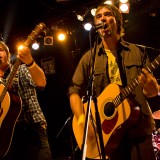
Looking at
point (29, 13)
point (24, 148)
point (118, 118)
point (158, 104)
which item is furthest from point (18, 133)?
point (29, 13)

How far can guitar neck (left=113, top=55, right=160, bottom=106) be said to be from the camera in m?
3.07

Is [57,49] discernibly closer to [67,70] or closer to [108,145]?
[67,70]

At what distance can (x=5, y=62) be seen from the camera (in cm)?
416

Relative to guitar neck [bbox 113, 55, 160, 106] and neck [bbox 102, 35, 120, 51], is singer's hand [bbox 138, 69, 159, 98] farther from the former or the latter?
neck [bbox 102, 35, 120, 51]

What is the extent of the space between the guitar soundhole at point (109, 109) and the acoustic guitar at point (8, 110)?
1.07m

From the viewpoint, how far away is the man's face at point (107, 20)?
343 cm

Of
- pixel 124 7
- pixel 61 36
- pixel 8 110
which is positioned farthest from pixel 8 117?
pixel 61 36

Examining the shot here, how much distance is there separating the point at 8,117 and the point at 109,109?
4.14ft

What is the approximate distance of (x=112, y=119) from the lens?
3283 mm

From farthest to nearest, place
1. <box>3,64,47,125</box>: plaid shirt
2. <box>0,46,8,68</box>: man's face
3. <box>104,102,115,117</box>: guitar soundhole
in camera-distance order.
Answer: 1. <box>0,46,8,68</box>: man's face
2. <box>3,64,47,125</box>: plaid shirt
3. <box>104,102,115,117</box>: guitar soundhole

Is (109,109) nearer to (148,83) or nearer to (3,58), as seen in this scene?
(148,83)

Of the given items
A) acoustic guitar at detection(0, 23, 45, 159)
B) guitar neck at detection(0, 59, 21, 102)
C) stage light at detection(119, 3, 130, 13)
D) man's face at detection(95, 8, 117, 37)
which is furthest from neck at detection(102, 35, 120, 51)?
stage light at detection(119, 3, 130, 13)

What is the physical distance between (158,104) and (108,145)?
19.1ft

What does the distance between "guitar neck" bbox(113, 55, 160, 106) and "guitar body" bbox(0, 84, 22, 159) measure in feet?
4.04
